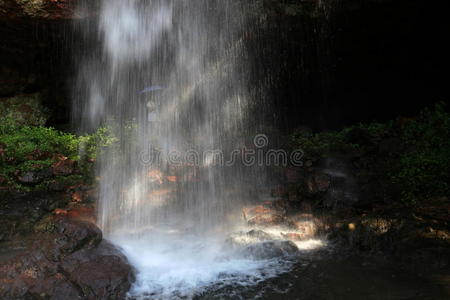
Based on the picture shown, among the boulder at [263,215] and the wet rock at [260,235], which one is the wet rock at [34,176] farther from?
the wet rock at [260,235]

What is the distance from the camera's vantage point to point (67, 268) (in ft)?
13.6

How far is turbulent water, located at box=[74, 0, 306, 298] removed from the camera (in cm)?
517

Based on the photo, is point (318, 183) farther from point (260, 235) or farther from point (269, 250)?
point (269, 250)

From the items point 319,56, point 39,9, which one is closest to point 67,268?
point 39,9

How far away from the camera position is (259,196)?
8.00 m

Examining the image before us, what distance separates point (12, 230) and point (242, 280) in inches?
191

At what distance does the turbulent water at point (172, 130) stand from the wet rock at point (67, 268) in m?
0.37

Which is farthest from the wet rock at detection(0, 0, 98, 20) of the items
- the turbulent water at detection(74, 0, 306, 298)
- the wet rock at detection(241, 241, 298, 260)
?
the wet rock at detection(241, 241, 298, 260)

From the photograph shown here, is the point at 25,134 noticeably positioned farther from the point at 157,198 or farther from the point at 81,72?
the point at 157,198

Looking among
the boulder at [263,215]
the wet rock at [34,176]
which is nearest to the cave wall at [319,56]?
the wet rock at [34,176]

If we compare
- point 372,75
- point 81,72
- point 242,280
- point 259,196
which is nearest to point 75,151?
point 81,72

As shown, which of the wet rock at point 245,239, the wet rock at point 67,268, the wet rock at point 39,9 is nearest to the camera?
the wet rock at point 67,268

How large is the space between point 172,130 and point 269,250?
8.40 metres

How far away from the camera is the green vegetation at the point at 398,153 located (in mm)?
7020
